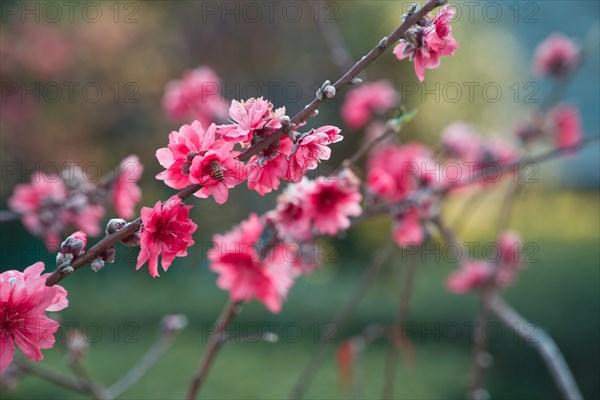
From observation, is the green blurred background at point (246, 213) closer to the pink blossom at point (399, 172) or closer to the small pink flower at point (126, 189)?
the pink blossom at point (399, 172)

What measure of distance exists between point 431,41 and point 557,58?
4.74 ft

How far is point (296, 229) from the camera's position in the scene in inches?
42.4

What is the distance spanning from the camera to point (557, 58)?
2.02m

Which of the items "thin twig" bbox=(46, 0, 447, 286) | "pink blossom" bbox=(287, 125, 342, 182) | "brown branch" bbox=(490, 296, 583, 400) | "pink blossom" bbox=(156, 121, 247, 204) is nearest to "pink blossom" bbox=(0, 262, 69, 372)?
"thin twig" bbox=(46, 0, 447, 286)

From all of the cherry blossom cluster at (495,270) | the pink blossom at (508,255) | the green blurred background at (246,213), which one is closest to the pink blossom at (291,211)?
the cherry blossom cluster at (495,270)

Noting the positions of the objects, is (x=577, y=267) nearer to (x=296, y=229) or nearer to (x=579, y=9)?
(x=296, y=229)

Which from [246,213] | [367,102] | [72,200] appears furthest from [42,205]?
[246,213]

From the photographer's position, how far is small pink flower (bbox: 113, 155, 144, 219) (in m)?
1.26

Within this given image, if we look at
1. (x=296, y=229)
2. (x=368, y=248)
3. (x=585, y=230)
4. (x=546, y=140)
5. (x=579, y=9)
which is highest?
(x=579, y=9)

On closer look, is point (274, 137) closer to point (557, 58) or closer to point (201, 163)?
point (201, 163)

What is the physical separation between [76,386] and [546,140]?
144 centimetres

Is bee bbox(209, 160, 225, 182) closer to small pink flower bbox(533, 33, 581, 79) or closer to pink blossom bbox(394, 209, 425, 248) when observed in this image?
pink blossom bbox(394, 209, 425, 248)

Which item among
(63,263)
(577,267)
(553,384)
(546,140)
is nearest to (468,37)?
(577,267)

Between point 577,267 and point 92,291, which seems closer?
point 577,267
